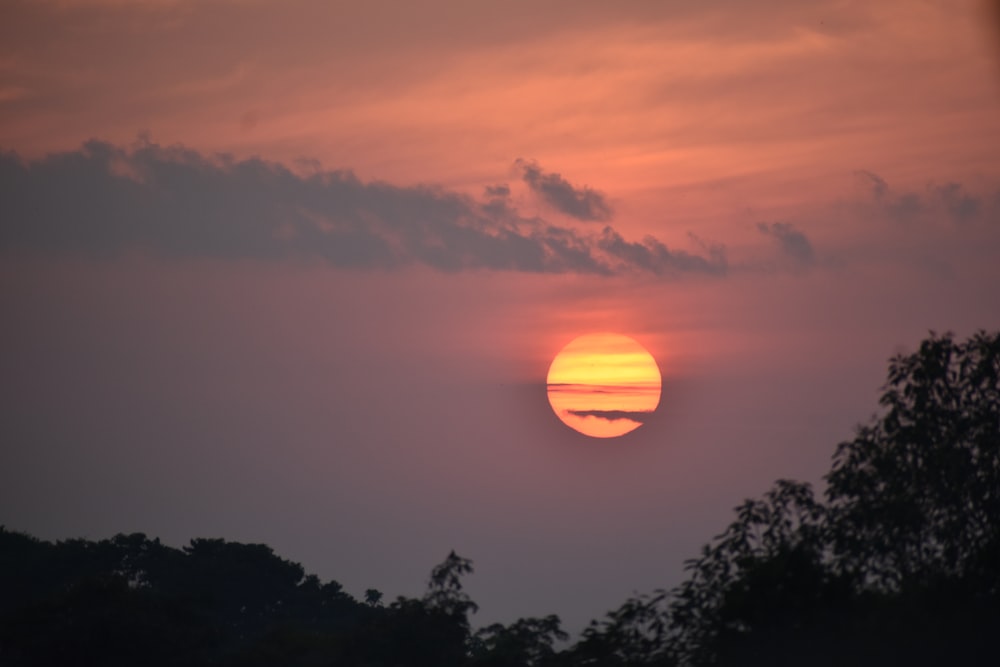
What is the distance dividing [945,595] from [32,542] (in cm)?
7230

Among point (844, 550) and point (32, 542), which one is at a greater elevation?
point (32, 542)

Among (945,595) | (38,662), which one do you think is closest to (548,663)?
(945,595)

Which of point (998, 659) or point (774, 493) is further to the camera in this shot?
point (774, 493)

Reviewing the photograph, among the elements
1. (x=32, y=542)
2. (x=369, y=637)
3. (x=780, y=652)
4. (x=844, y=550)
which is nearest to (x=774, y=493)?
(x=844, y=550)

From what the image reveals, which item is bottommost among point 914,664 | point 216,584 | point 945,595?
point 914,664

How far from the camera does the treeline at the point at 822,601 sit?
19.1 m

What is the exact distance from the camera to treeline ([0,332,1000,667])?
19.1 meters

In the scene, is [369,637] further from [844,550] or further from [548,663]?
[844,550]

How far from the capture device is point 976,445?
2064 centimetres

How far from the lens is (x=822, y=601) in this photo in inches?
760

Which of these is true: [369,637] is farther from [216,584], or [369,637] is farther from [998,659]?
[216,584]

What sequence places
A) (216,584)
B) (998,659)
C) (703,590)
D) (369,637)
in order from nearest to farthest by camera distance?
(998,659), (703,590), (369,637), (216,584)

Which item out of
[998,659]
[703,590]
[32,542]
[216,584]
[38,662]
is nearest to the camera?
[998,659]

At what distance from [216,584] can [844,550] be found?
57.0m
